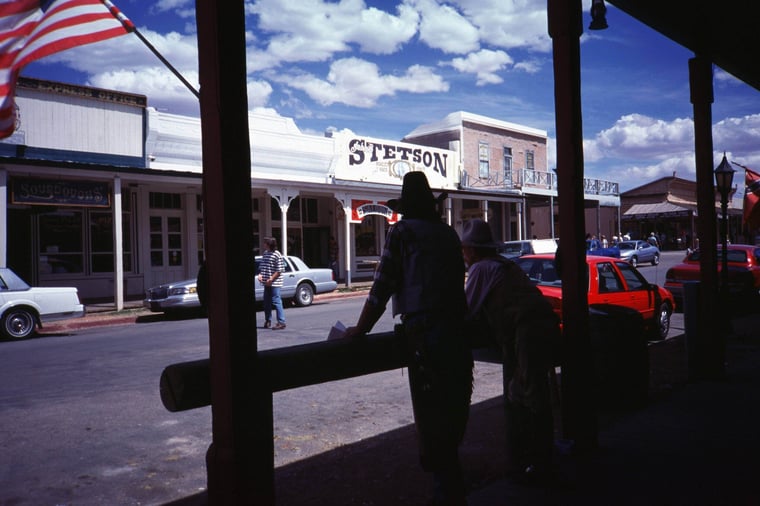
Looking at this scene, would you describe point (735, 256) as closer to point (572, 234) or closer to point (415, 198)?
point (572, 234)

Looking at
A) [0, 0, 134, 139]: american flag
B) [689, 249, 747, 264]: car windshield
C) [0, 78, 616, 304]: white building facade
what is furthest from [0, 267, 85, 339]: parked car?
[689, 249, 747, 264]: car windshield

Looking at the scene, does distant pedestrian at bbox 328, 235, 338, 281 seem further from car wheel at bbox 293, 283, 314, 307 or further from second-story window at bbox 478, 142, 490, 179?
second-story window at bbox 478, 142, 490, 179

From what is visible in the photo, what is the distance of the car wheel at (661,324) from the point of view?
420 inches

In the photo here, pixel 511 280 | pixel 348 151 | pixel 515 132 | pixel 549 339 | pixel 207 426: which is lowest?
pixel 207 426

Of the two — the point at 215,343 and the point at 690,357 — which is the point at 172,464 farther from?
the point at 690,357

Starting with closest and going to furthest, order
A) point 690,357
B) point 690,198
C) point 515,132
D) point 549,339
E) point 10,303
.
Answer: point 549,339 < point 690,357 < point 10,303 < point 515,132 < point 690,198

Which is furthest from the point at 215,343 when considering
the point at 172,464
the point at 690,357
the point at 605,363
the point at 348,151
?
the point at 348,151

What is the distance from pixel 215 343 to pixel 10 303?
11412 millimetres

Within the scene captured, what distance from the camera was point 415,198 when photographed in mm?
3350

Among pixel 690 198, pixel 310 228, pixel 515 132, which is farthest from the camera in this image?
pixel 690 198

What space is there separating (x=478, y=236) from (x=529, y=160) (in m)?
31.0

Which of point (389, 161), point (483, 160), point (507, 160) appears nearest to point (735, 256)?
point (389, 161)

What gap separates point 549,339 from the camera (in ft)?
12.9

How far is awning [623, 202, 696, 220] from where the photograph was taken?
4894 cm
